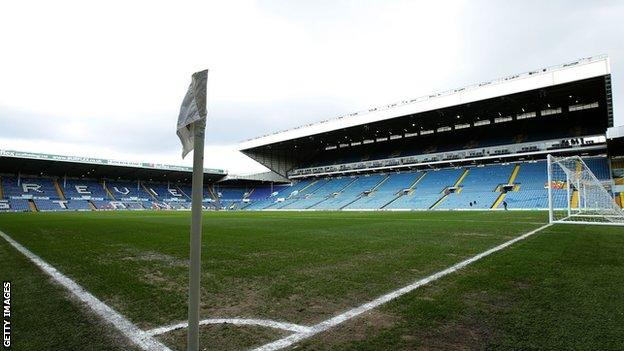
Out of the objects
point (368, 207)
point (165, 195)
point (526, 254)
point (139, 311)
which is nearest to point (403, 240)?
point (526, 254)

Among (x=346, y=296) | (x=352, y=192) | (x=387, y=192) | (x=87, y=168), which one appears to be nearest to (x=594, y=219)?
(x=346, y=296)

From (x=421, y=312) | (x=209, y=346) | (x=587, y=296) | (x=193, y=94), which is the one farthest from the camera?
(x=587, y=296)

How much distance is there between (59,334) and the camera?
3.37m

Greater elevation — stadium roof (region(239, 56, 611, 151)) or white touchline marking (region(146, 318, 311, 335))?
stadium roof (region(239, 56, 611, 151))

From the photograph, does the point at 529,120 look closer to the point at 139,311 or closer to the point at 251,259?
the point at 251,259

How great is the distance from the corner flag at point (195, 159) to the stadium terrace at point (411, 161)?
37.3 meters

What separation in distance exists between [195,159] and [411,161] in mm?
54340

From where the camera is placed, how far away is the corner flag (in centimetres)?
243

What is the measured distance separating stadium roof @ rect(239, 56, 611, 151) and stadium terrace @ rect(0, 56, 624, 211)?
102 mm

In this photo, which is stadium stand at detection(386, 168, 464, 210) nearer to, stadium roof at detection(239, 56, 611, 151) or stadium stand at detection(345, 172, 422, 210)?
stadium stand at detection(345, 172, 422, 210)

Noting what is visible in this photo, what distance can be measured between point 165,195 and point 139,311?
6950 cm

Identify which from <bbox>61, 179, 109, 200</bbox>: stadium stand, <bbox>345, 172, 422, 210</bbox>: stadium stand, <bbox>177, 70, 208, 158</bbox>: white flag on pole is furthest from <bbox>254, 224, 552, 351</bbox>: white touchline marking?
<bbox>61, 179, 109, 200</bbox>: stadium stand

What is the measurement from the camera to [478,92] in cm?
3794

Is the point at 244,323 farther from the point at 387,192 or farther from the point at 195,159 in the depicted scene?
the point at 387,192
